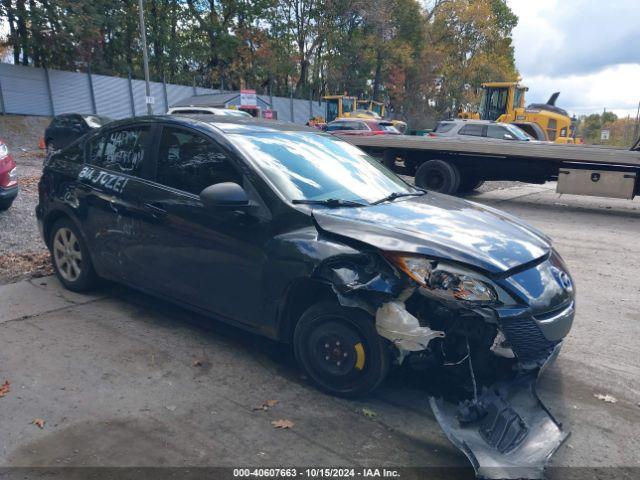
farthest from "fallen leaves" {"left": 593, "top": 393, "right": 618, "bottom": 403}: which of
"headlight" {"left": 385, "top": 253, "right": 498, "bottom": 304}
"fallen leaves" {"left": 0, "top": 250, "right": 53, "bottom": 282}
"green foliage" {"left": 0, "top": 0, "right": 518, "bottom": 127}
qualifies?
"green foliage" {"left": 0, "top": 0, "right": 518, "bottom": 127}

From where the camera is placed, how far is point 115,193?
4.46 metres

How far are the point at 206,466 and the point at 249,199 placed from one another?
170 cm

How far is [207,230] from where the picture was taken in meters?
3.82

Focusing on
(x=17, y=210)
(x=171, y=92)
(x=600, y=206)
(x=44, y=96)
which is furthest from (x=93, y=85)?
(x=600, y=206)

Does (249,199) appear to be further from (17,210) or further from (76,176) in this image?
(17,210)

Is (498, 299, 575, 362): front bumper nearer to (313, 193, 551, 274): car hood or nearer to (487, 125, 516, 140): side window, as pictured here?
(313, 193, 551, 274): car hood

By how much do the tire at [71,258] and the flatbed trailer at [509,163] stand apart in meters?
8.96

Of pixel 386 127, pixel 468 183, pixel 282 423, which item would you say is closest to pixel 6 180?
pixel 282 423

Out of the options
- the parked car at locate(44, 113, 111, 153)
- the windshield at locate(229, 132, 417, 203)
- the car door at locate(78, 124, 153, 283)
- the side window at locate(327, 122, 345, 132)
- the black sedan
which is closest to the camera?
the black sedan

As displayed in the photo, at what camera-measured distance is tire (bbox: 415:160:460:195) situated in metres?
12.2

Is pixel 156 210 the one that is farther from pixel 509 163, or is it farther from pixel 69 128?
pixel 69 128

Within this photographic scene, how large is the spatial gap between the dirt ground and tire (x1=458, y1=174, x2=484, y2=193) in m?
7.85

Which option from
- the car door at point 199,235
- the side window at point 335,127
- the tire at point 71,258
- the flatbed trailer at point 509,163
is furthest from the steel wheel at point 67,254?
the side window at point 335,127

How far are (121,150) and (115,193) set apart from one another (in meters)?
0.44
